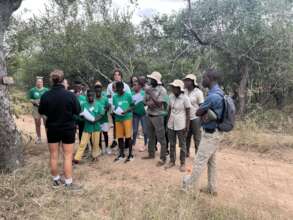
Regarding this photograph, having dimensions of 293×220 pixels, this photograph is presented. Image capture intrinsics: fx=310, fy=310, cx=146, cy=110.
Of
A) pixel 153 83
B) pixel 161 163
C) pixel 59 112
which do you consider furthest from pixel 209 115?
pixel 59 112

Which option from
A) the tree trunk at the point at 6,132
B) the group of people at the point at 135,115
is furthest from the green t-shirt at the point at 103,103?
the tree trunk at the point at 6,132

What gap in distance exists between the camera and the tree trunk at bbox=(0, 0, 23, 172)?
5.21 m

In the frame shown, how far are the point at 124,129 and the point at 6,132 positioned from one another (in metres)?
2.05

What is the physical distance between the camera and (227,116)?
159 inches

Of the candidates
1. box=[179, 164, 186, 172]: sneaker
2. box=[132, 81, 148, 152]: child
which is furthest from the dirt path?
box=[132, 81, 148, 152]: child

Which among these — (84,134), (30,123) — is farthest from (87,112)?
(30,123)

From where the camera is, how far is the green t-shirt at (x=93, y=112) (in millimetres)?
5762

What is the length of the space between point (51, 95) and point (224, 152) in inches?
159

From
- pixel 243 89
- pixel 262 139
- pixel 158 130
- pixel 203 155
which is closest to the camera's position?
pixel 203 155

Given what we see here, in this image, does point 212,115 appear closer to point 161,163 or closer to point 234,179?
point 234,179

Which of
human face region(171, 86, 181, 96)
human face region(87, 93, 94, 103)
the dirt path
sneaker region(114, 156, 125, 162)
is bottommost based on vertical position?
the dirt path

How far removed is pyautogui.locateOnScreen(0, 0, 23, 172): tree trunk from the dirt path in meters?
0.92

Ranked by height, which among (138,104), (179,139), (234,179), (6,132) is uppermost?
(138,104)

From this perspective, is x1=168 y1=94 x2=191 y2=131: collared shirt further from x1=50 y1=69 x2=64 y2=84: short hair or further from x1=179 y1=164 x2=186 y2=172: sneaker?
x1=50 y1=69 x2=64 y2=84: short hair
